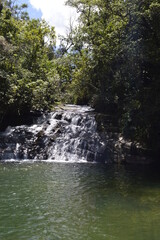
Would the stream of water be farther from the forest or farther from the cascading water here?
the forest

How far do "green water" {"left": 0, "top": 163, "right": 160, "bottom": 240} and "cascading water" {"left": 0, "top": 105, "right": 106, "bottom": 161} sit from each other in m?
4.24

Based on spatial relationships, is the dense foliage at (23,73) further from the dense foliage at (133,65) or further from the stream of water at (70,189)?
the dense foliage at (133,65)

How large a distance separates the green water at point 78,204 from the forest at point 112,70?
4.44 metres

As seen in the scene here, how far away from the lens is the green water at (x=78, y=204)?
8.27m

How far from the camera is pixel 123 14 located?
71.5 ft

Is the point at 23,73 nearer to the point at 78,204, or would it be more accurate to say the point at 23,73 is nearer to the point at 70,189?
the point at 70,189

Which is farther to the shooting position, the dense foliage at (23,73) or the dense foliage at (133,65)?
the dense foliage at (23,73)

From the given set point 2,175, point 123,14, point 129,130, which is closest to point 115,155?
point 129,130

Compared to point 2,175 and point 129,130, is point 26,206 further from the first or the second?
point 129,130

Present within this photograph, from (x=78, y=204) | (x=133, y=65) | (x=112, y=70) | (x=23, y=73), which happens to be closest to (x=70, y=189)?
(x=78, y=204)

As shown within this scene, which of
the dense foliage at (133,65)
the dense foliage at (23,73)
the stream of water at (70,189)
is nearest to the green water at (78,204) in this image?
the stream of water at (70,189)

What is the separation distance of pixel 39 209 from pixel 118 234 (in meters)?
3.11

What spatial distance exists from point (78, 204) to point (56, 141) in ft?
39.6

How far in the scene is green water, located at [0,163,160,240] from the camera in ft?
27.1
